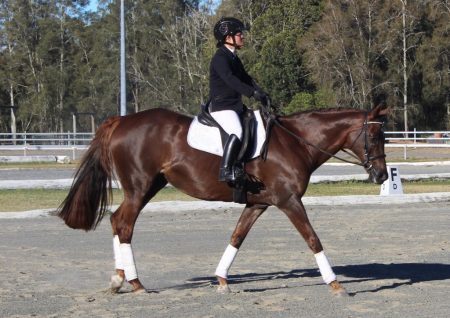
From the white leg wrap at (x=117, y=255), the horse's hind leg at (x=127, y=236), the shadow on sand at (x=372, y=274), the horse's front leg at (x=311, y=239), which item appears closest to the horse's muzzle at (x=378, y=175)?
the horse's front leg at (x=311, y=239)

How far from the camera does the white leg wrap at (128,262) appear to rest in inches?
354

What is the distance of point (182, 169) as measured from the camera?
929 centimetres

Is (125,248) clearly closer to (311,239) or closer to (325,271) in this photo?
(311,239)

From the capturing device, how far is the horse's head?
9.08m

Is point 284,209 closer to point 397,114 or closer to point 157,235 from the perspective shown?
point 157,235

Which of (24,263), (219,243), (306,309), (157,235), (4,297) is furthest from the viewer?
(157,235)

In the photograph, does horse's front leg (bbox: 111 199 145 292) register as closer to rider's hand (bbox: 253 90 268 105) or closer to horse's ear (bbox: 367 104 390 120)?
rider's hand (bbox: 253 90 268 105)

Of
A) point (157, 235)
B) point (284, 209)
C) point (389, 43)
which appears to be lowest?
point (157, 235)

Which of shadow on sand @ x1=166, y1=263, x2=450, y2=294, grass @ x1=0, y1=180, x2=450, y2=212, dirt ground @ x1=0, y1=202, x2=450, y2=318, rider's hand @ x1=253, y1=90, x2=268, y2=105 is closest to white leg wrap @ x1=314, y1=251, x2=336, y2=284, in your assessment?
dirt ground @ x1=0, y1=202, x2=450, y2=318

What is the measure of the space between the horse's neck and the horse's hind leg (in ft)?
5.98

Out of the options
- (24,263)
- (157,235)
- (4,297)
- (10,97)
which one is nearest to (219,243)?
(157,235)

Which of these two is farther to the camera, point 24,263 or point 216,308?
point 24,263

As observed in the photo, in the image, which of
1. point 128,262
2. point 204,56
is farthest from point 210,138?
point 204,56

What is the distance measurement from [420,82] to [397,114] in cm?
323
